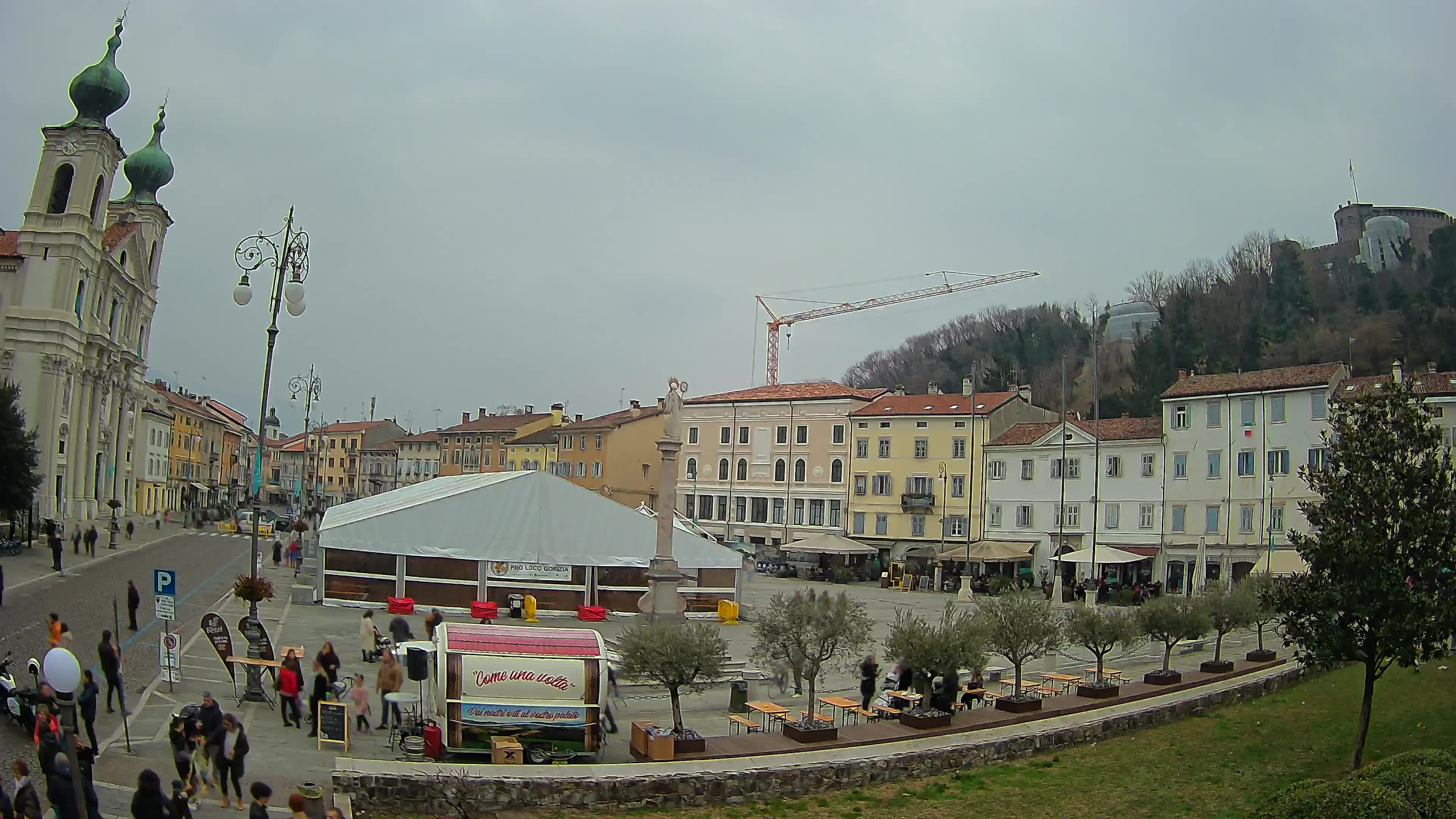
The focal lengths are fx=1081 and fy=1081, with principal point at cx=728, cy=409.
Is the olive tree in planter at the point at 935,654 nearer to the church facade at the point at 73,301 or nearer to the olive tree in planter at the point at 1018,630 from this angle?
the olive tree in planter at the point at 1018,630

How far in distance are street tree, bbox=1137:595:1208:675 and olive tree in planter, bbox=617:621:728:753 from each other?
1136 centimetres

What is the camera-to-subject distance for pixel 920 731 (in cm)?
1767

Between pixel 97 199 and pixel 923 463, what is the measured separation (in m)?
51.6

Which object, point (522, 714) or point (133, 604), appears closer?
point (522, 714)

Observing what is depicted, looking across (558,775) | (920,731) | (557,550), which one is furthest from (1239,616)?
(557,550)

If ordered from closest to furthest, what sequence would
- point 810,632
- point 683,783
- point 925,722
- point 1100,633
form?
point 683,783
point 925,722
point 810,632
point 1100,633

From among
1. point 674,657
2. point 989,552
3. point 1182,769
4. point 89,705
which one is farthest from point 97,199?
point 1182,769

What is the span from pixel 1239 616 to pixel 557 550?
65.1ft

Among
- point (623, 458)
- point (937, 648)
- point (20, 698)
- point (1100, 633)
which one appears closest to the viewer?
point (20, 698)

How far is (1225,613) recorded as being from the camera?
24906 mm

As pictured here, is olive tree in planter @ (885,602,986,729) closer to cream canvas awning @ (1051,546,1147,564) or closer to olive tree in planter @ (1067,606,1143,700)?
olive tree in planter @ (1067,606,1143,700)

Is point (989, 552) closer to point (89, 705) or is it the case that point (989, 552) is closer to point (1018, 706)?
point (1018, 706)

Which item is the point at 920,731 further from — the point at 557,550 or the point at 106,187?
the point at 106,187

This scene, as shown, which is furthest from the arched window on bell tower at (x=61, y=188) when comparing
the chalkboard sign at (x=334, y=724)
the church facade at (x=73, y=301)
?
the chalkboard sign at (x=334, y=724)
